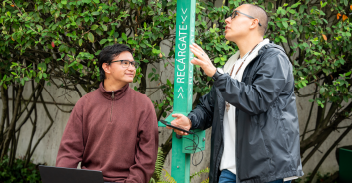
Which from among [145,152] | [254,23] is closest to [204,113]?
[145,152]

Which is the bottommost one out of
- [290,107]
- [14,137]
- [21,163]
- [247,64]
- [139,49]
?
[21,163]

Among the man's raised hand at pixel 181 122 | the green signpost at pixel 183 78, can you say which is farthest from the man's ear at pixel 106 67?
the man's raised hand at pixel 181 122

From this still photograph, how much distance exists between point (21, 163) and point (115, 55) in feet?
15.1

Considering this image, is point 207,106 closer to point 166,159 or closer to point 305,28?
point 305,28

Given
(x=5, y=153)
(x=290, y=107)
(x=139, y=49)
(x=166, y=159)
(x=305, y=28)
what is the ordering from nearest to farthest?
(x=290, y=107) → (x=139, y=49) → (x=305, y=28) → (x=166, y=159) → (x=5, y=153)

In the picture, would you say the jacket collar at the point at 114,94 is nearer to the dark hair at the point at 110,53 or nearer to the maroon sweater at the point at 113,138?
the maroon sweater at the point at 113,138

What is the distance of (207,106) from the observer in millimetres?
2793

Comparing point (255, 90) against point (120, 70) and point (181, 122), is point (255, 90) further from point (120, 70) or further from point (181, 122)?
point (120, 70)

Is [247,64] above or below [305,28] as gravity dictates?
below

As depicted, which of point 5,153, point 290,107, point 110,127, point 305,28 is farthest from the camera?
point 5,153

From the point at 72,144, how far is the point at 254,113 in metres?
1.44

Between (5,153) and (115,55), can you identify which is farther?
(5,153)

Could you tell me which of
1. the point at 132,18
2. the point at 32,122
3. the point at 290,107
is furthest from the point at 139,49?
the point at 32,122

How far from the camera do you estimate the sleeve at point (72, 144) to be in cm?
264
